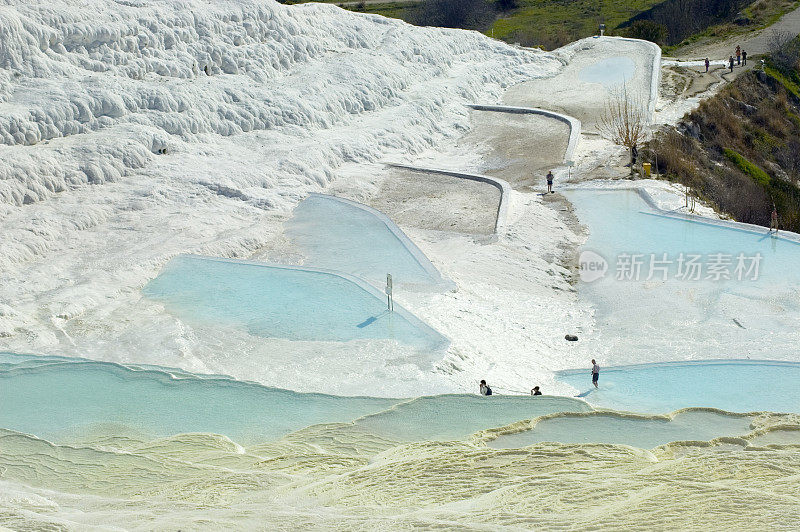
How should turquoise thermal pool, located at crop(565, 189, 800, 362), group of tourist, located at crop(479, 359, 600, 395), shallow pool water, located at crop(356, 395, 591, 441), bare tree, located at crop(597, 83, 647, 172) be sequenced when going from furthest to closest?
bare tree, located at crop(597, 83, 647, 172)
turquoise thermal pool, located at crop(565, 189, 800, 362)
group of tourist, located at crop(479, 359, 600, 395)
shallow pool water, located at crop(356, 395, 591, 441)

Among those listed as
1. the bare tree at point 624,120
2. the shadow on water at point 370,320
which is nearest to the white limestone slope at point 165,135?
the shadow on water at point 370,320

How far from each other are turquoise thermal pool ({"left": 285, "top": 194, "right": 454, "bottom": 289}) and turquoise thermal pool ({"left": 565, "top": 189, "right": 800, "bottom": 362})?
3.05 metres

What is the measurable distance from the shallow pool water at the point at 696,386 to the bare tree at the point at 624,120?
9574 millimetres

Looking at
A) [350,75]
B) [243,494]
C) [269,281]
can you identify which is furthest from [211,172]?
[243,494]

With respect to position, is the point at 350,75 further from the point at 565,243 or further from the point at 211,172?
the point at 565,243

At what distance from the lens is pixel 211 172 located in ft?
65.3

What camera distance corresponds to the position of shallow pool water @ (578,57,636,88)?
97.5ft

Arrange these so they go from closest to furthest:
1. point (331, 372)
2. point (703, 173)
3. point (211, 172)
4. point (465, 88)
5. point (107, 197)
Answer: point (331, 372)
point (107, 197)
point (211, 172)
point (703, 173)
point (465, 88)

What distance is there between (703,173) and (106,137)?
1422cm

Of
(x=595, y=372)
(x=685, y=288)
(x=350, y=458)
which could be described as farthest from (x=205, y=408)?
(x=685, y=288)

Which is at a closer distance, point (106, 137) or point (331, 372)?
point (331, 372)

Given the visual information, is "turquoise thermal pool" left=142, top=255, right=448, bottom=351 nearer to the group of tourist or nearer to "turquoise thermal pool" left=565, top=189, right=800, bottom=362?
the group of tourist

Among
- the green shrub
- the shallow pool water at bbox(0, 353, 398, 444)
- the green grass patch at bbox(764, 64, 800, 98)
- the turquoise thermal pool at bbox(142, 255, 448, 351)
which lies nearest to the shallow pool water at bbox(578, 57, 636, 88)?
the green grass patch at bbox(764, 64, 800, 98)

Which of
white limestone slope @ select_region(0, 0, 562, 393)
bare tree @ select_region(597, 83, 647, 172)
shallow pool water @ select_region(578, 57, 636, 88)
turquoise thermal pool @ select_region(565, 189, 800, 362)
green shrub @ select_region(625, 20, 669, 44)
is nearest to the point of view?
white limestone slope @ select_region(0, 0, 562, 393)
